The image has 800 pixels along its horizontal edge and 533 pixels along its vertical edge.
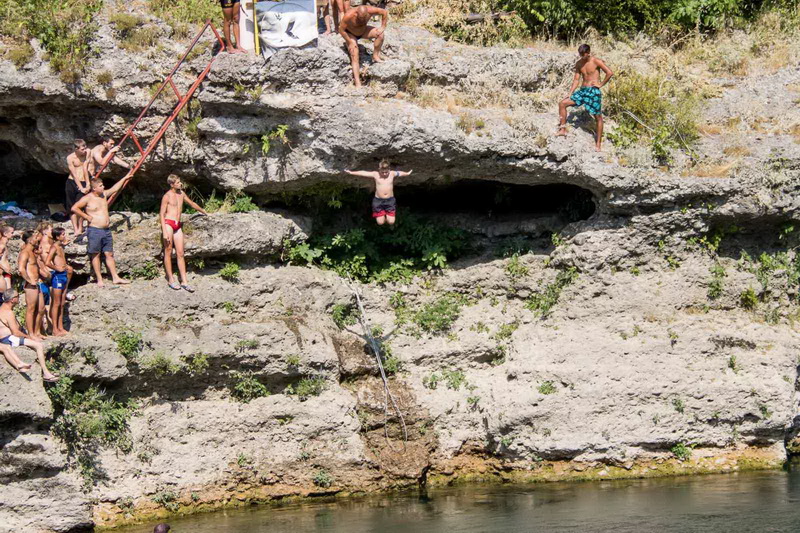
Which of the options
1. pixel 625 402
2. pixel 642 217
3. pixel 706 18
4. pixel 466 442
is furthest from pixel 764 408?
pixel 706 18

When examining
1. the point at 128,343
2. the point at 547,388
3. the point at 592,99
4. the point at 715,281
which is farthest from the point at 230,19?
the point at 715,281

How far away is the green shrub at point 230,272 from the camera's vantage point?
53.4 ft

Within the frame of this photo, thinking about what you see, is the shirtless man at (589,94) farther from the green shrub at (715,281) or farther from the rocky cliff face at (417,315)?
the green shrub at (715,281)

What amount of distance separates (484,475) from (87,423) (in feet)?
18.6

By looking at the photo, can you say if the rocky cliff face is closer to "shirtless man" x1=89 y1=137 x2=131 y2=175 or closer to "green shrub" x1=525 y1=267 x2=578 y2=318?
"green shrub" x1=525 y1=267 x2=578 y2=318

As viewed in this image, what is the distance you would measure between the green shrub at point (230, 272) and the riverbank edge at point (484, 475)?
10.3ft

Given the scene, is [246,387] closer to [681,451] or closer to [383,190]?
[383,190]

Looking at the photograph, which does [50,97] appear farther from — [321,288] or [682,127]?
[682,127]

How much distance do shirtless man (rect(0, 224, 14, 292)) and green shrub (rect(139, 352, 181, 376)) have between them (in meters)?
2.04

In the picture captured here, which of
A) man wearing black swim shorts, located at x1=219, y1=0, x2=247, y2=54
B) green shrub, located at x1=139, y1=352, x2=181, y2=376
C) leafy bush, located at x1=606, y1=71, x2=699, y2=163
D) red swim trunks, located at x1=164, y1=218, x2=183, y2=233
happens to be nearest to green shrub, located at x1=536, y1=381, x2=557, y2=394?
leafy bush, located at x1=606, y1=71, x2=699, y2=163

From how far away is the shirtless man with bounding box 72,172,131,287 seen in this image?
1549 centimetres

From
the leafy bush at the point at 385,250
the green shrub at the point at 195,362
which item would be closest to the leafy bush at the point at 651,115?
the leafy bush at the point at 385,250

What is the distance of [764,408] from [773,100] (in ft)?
17.4

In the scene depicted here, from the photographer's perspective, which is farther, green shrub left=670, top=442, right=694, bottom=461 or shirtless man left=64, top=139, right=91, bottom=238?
shirtless man left=64, top=139, right=91, bottom=238
